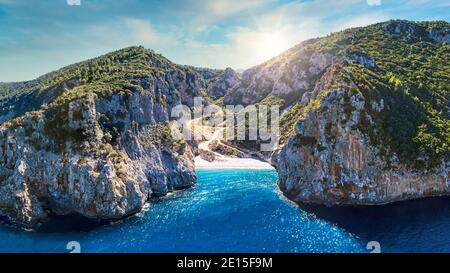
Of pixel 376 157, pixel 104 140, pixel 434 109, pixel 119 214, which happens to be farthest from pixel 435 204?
pixel 104 140

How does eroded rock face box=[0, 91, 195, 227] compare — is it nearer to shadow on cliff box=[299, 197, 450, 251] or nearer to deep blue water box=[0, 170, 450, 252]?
deep blue water box=[0, 170, 450, 252]

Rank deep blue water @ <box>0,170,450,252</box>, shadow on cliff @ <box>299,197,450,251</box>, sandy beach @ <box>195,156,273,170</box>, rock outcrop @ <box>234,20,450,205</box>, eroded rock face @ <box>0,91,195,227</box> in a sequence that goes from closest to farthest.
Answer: deep blue water @ <box>0,170,450,252</box>
shadow on cliff @ <box>299,197,450,251</box>
eroded rock face @ <box>0,91,195,227</box>
rock outcrop @ <box>234,20,450,205</box>
sandy beach @ <box>195,156,273,170</box>

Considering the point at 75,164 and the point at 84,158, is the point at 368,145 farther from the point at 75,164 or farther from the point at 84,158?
the point at 75,164

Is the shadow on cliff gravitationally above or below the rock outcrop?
below

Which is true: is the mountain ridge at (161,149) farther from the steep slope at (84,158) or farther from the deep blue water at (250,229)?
the deep blue water at (250,229)

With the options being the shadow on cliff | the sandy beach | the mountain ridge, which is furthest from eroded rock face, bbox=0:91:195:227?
the shadow on cliff

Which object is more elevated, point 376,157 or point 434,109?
point 434,109
